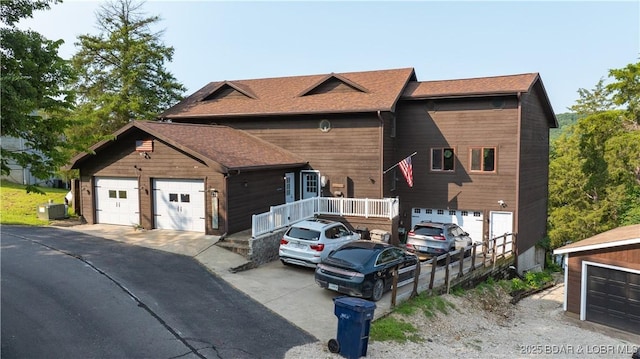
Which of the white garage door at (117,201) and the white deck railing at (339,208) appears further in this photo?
the white garage door at (117,201)

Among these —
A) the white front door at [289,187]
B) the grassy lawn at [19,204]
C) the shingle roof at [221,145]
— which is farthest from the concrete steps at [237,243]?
the grassy lawn at [19,204]

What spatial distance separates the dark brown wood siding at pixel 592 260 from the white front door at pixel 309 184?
1182 centimetres

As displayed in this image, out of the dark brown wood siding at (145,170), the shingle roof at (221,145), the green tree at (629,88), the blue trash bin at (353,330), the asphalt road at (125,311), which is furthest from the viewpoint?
the green tree at (629,88)

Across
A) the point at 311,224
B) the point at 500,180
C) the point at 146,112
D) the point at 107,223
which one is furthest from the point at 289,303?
the point at 146,112

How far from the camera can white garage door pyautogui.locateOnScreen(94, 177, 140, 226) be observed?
64.0 ft

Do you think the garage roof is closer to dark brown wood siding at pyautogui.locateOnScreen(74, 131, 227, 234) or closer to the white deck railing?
the white deck railing

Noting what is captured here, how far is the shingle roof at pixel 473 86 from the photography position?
20.6 meters

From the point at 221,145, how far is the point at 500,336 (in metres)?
13.4

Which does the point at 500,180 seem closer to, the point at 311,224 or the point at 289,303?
the point at 311,224

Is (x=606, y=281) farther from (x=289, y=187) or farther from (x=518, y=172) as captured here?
(x=289, y=187)

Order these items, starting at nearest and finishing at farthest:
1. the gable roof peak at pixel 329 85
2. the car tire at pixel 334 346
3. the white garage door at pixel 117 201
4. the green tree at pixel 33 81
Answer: the car tire at pixel 334 346 → the green tree at pixel 33 81 → the white garage door at pixel 117 201 → the gable roof peak at pixel 329 85

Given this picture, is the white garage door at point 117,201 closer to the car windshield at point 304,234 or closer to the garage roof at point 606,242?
the car windshield at point 304,234

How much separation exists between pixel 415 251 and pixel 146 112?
2093 centimetres

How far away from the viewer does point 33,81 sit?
10727mm
